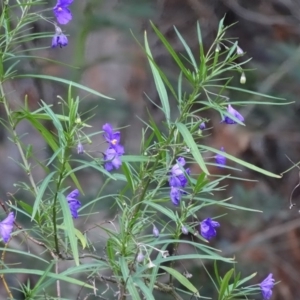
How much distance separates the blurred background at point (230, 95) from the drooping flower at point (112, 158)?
100 centimetres

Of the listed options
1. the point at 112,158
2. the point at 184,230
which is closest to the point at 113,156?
the point at 112,158

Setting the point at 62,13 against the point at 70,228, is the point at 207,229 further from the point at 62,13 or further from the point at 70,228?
the point at 62,13

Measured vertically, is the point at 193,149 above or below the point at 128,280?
above

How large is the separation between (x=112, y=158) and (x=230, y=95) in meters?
1.21

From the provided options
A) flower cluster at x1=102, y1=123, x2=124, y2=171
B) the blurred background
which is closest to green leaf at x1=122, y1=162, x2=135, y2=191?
flower cluster at x1=102, y1=123, x2=124, y2=171

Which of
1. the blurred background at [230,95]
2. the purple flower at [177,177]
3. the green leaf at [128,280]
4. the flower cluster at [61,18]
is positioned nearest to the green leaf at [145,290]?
the green leaf at [128,280]

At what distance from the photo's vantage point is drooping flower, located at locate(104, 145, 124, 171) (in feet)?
2.23

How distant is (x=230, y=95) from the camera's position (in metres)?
1.85

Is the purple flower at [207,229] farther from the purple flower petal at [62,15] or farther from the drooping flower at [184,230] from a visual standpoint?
the purple flower petal at [62,15]

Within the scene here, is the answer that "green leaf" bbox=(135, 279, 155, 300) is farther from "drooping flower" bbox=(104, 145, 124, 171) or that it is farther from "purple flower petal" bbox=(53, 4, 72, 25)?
"purple flower petal" bbox=(53, 4, 72, 25)

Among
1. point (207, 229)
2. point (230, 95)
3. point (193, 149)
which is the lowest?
point (230, 95)

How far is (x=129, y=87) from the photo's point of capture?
6.98 ft

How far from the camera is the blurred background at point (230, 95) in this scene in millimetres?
1782

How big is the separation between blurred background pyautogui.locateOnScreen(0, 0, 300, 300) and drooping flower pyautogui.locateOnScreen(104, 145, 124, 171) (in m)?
1.00
